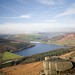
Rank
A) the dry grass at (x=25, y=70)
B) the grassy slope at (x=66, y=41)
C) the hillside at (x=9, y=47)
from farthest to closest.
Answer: the grassy slope at (x=66, y=41) → the hillside at (x=9, y=47) → the dry grass at (x=25, y=70)

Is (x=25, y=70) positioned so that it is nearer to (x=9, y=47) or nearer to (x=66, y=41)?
(x=9, y=47)

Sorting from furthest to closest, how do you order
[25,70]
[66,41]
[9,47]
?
[66,41] < [9,47] < [25,70]

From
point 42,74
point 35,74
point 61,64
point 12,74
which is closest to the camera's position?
point 61,64

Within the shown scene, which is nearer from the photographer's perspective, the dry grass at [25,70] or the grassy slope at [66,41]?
the dry grass at [25,70]

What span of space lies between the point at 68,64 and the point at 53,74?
6.30 ft

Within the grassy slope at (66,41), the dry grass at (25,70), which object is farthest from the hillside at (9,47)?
the grassy slope at (66,41)

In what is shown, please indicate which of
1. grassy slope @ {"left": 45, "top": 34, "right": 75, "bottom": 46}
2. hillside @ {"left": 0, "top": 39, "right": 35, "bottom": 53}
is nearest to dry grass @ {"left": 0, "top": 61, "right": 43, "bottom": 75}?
hillside @ {"left": 0, "top": 39, "right": 35, "bottom": 53}

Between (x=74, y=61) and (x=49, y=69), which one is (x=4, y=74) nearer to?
(x=49, y=69)

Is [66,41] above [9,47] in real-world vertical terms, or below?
above

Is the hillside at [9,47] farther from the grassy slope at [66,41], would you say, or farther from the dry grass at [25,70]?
the grassy slope at [66,41]

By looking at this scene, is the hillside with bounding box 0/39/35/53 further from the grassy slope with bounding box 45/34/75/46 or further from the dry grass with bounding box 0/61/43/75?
the grassy slope with bounding box 45/34/75/46

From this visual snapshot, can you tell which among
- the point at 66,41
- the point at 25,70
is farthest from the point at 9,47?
the point at 66,41

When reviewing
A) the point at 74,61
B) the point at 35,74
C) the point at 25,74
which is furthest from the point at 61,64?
the point at 25,74

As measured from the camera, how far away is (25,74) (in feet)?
61.5
